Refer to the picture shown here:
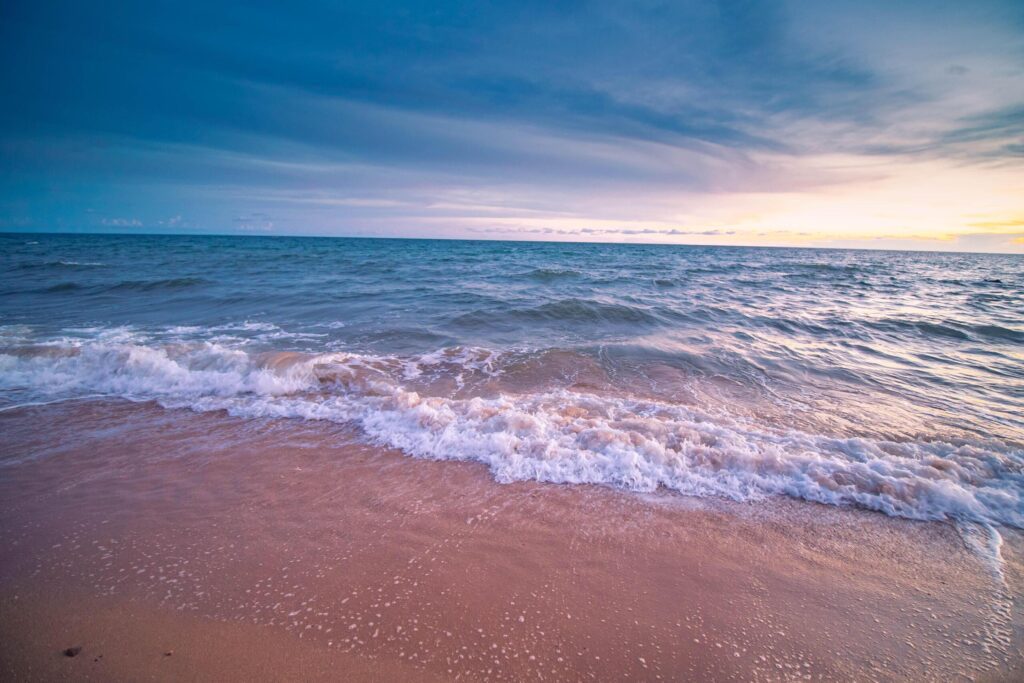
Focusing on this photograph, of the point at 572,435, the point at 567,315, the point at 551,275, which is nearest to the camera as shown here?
the point at 572,435

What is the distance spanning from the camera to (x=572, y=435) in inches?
192

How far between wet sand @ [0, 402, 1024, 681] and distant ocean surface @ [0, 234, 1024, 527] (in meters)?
0.56

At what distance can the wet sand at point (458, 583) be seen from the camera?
2318mm

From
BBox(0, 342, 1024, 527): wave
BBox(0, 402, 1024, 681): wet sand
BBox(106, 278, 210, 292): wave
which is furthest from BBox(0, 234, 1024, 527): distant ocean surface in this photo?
BBox(106, 278, 210, 292): wave

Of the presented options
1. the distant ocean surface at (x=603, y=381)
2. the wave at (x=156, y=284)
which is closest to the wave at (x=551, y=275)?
the distant ocean surface at (x=603, y=381)

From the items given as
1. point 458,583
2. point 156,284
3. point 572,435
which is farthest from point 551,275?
point 458,583

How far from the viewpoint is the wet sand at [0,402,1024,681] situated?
2318mm

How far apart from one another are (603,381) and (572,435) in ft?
8.29

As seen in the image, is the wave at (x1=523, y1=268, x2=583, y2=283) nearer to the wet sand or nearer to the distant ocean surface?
the distant ocean surface

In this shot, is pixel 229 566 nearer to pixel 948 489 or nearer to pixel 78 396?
pixel 78 396

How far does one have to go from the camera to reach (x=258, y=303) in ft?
45.3

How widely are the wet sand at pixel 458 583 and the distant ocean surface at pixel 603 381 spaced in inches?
21.9

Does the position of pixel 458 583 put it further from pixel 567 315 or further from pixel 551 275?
pixel 551 275

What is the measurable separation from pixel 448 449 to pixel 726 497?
2970mm
